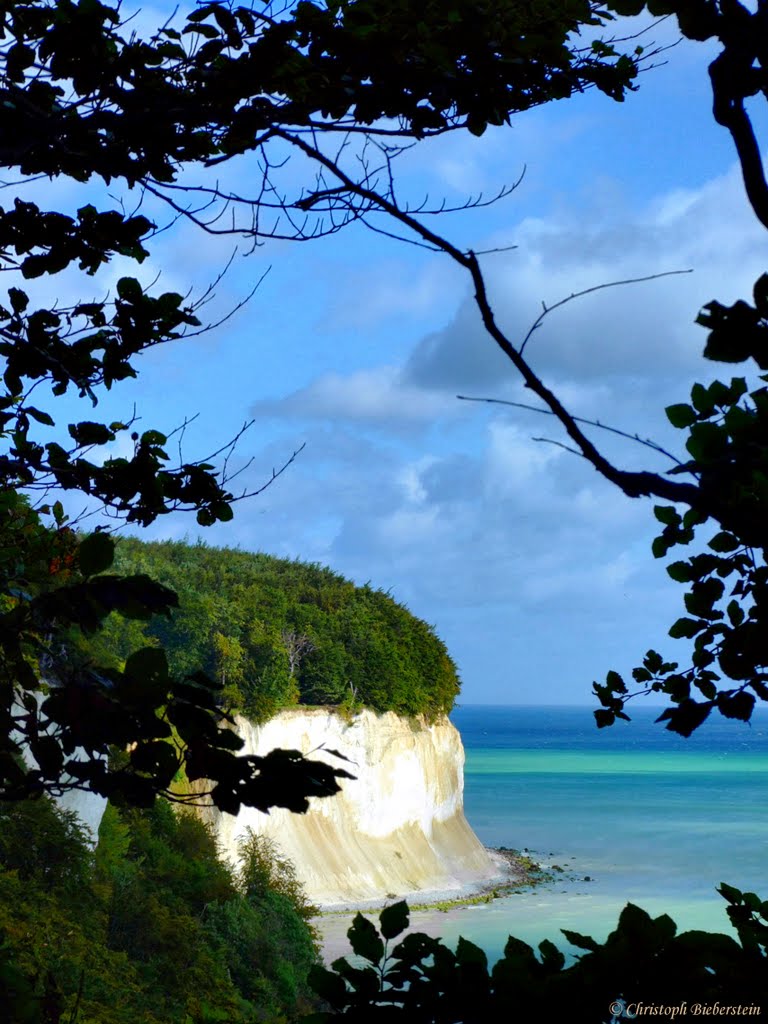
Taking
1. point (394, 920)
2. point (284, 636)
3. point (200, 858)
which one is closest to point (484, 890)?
point (284, 636)

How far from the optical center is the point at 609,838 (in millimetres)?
65062

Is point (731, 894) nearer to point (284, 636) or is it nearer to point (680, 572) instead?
point (680, 572)

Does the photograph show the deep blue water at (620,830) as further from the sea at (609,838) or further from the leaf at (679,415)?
the leaf at (679,415)

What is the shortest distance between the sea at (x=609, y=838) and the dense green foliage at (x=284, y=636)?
8142mm

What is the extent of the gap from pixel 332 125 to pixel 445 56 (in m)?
0.55

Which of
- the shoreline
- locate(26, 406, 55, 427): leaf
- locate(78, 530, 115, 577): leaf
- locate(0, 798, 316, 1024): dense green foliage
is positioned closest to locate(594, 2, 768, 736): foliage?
locate(78, 530, 115, 577): leaf

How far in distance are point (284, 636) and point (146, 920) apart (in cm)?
2110

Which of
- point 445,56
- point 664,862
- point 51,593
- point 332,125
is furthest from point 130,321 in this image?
point 664,862

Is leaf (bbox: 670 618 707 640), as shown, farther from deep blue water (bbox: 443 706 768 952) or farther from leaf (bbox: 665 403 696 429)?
deep blue water (bbox: 443 706 768 952)

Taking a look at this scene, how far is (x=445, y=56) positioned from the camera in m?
4.60

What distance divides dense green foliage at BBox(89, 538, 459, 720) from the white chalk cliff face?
0.93m

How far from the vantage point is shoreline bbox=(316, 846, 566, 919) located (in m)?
37.2

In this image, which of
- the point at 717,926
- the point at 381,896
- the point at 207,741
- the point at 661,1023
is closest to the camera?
the point at 661,1023

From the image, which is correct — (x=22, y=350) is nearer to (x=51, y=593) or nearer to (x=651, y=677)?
(x=51, y=593)
